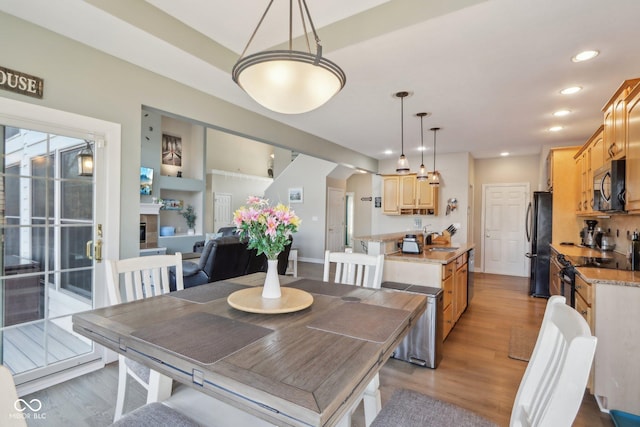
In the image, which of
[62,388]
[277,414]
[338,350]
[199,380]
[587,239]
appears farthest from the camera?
[587,239]

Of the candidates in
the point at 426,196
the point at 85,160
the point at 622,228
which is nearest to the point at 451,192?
the point at 426,196

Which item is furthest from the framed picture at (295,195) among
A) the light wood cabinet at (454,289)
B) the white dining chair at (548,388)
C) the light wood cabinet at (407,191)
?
the white dining chair at (548,388)

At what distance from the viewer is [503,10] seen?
6.50ft

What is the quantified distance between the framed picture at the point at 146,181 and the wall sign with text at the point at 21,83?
4.46 meters

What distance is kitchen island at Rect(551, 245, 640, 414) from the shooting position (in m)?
2.08

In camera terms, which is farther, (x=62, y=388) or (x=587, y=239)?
(x=587, y=239)

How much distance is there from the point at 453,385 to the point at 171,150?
24.6ft

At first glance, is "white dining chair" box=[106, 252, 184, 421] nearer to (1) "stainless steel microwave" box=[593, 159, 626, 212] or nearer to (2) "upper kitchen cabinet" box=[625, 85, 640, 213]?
(2) "upper kitchen cabinet" box=[625, 85, 640, 213]

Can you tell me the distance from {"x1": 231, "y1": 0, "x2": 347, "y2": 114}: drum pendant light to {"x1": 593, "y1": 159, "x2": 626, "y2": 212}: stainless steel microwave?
255 centimetres

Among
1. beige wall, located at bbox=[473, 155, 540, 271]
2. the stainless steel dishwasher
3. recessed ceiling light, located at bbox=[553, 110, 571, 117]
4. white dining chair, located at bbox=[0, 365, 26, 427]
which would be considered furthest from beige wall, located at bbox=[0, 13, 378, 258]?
beige wall, located at bbox=[473, 155, 540, 271]

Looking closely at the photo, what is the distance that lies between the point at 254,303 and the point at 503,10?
2.26 metres

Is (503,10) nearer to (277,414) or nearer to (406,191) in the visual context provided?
(277,414)

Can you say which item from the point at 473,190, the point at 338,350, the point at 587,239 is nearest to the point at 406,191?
the point at 473,190

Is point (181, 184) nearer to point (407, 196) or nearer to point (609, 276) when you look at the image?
point (407, 196)
